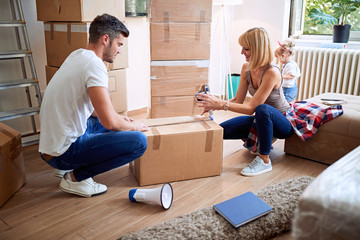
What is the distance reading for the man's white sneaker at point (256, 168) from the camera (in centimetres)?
227

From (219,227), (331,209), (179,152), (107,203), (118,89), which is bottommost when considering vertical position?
(107,203)

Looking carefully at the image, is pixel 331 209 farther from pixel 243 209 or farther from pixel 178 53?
pixel 178 53

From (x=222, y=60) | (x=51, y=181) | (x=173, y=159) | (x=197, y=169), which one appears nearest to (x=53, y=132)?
(x=51, y=181)

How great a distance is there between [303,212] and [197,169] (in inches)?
51.0

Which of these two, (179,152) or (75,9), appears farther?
(75,9)

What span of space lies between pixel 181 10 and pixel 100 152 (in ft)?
3.68

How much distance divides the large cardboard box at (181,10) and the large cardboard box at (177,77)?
293 mm

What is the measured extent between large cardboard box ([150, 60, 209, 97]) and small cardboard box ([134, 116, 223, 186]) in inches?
12.1

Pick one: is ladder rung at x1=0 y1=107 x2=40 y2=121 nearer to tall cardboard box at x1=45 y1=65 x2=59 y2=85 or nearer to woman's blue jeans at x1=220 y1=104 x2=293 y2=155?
tall cardboard box at x1=45 y1=65 x2=59 y2=85

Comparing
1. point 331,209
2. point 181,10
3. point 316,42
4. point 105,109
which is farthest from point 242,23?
point 331,209

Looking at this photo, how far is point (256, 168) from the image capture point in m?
2.29

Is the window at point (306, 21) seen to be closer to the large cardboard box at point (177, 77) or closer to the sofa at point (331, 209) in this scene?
the large cardboard box at point (177, 77)

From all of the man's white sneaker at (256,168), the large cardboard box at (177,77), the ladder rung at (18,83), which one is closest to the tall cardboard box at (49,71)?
the ladder rung at (18,83)

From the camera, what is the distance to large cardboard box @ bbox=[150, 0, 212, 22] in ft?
7.45
